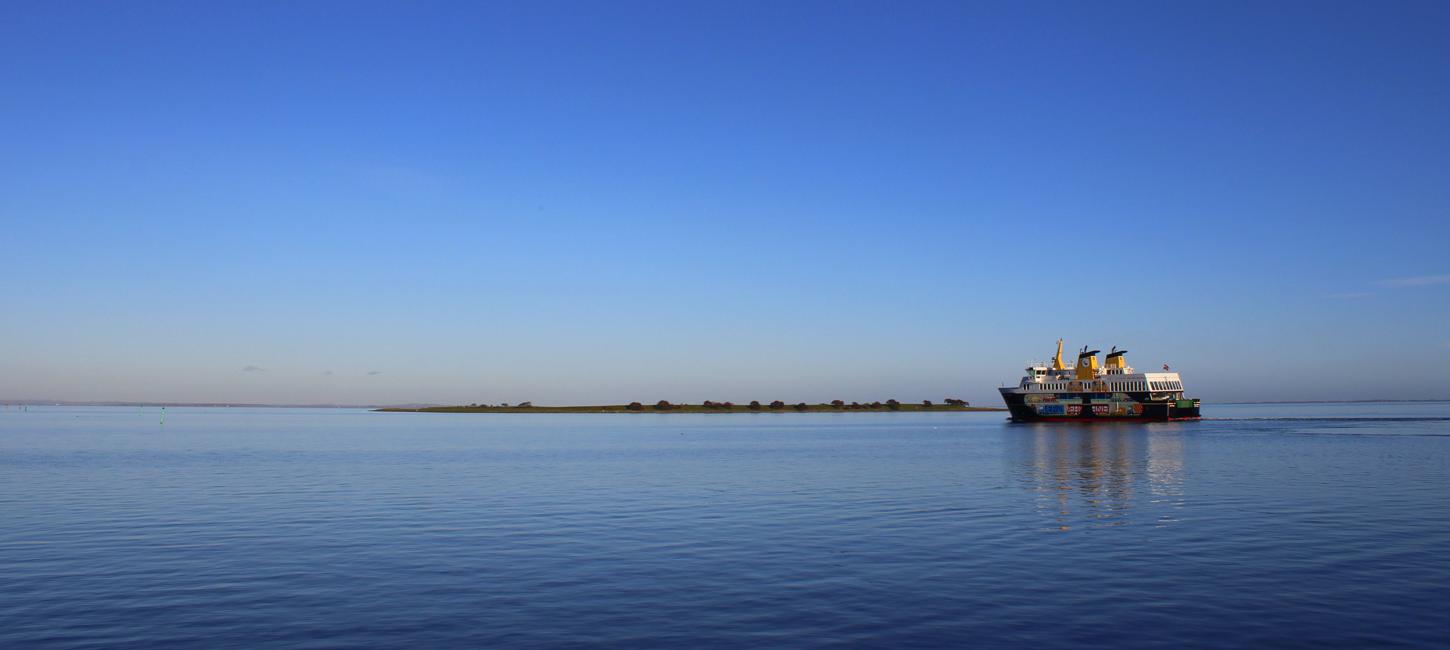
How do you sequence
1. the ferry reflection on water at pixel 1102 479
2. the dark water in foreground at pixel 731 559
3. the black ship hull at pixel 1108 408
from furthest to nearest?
the black ship hull at pixel 1108 408
the ferry reflection on water at pixel 1102 479
the dark water in foreground at pixel 731 559

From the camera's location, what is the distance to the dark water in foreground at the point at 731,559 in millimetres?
18859

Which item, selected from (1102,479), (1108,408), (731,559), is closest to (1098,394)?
(1108,408)

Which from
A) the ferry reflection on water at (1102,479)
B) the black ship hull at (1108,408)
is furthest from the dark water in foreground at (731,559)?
the black ship hull at (1108,408)

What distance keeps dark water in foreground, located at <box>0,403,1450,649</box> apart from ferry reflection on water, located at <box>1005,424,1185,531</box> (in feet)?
1.33

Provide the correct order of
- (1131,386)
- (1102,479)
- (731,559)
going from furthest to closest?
(1131,386) < (1102,479) < (731,559)

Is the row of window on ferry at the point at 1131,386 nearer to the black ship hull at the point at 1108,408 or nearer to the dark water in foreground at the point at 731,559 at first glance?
the black ship hull at the point at 1108,408

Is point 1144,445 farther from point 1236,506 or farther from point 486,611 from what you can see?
point 486,611

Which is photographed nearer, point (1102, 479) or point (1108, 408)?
point (1102, 479)

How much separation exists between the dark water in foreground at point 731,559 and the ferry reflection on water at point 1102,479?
41 cm

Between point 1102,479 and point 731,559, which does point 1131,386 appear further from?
point 731,559

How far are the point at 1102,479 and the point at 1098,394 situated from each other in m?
114

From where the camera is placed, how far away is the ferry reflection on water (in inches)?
1485

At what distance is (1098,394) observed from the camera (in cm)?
16162

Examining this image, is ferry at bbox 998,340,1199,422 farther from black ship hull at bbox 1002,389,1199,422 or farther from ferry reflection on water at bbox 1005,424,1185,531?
ferry reflection on water at bbox 1005,424,1185,531
